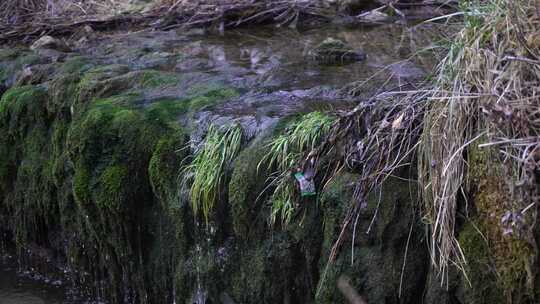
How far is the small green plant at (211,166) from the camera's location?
3.93m

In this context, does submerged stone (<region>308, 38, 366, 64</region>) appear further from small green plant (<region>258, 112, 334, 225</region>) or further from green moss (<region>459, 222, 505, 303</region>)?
green moss (<region>459, 222, 505, 303</region>)

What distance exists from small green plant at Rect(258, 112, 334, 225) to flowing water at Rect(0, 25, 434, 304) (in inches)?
14.2

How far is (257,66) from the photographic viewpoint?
6.18 metres

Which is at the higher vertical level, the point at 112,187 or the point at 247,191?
the point at 247,191

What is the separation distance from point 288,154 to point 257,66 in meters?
2.60

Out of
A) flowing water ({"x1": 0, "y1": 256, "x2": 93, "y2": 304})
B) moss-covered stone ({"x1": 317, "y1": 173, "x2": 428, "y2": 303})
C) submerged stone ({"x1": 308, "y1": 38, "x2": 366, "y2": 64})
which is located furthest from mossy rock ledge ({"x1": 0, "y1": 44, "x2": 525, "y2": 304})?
submerged stone ({"x1": 308, "y1": 38, "x2": 366, "y2": 64})

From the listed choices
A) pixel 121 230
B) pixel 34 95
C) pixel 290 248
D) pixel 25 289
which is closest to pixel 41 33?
pixel 34 95

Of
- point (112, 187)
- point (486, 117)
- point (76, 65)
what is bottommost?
point (112, 187)

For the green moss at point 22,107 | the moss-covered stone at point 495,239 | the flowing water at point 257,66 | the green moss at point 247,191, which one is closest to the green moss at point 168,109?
the flowing water at point 257,66

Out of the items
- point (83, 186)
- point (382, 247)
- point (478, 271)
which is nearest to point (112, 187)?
point (83, 186)

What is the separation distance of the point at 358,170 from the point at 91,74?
283 cm

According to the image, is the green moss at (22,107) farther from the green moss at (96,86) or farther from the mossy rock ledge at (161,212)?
the green moss at (96,86)

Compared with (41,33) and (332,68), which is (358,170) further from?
(41,33)

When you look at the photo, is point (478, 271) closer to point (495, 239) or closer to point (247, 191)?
point (495, 239)
